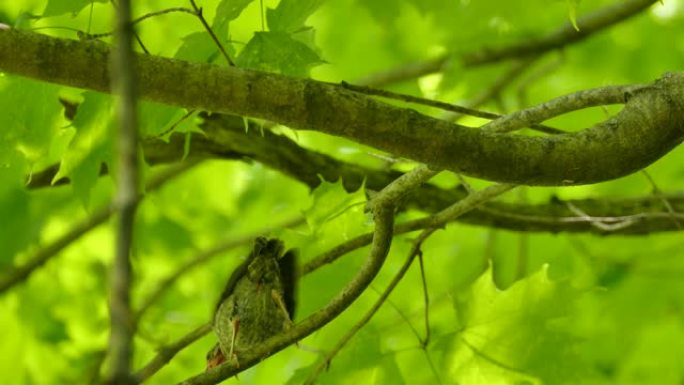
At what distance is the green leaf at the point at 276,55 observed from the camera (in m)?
2.11

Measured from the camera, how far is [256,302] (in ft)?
7.10

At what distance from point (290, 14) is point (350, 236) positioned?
59cm

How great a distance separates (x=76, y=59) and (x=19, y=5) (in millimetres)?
2090

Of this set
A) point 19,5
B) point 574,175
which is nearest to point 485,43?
point 19,5

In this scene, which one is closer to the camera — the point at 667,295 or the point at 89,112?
the point at 89,112

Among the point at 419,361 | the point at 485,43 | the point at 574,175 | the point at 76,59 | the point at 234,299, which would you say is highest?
the point at 485,43

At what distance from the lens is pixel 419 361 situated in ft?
8.91

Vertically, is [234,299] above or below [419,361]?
above

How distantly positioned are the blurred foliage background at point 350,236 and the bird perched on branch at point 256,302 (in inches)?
5.7

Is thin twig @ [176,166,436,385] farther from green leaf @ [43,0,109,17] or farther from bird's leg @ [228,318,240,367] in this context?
green leaf @ [43,0,109,17]

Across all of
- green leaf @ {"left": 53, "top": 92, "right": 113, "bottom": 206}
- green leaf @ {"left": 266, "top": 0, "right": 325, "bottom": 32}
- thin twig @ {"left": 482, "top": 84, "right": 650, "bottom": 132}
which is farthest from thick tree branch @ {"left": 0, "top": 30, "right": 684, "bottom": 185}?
green leaf @ {"left": 53, "top": 92, "right": 113, "bottom": 206}

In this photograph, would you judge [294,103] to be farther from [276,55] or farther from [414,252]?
[414,252]

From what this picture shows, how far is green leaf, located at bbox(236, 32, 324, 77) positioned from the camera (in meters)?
2.11

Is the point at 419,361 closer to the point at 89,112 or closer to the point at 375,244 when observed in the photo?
the point at 375,244
